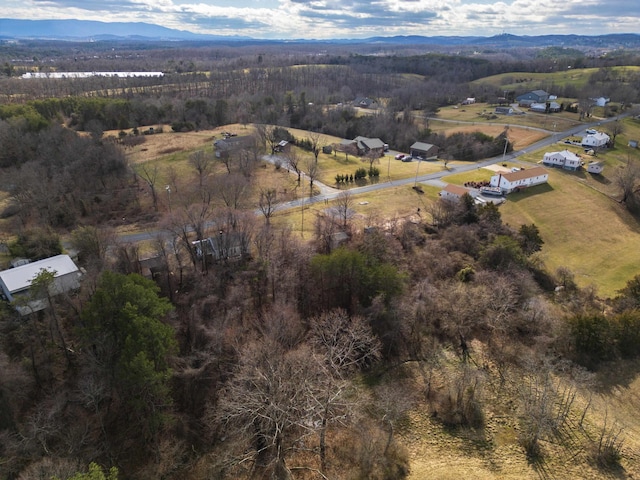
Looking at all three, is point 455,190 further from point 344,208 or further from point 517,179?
point 344,208

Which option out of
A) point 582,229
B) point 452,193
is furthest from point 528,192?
point 452,193

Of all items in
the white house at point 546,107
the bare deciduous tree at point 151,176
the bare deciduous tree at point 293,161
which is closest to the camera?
the bare deciduous tree at point 151,176

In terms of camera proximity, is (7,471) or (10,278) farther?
(10,278)

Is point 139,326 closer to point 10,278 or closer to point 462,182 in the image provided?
point 10,278

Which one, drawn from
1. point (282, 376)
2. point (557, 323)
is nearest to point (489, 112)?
point (557, 323)

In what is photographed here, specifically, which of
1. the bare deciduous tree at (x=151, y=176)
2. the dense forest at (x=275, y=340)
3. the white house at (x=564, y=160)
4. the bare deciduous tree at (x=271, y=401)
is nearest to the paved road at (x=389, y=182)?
the dense forest at (x=275, y=340)

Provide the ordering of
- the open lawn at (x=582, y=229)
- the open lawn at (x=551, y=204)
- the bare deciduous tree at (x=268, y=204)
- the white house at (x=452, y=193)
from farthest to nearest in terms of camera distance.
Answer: the white house at (x=452, y=193), the open lawn at (x=551, y=204), the bare deciduous tree at (x=268, y=204), the open lawn at (x=582, y=229)

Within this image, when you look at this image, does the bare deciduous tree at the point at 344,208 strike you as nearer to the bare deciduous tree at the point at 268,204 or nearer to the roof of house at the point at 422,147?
the bare deciduous tree at the point at 268,204
